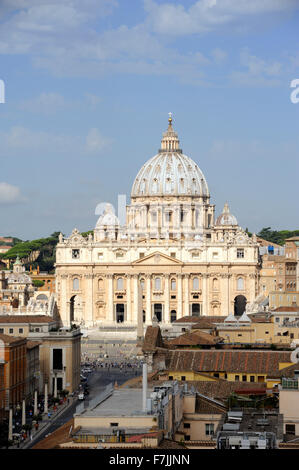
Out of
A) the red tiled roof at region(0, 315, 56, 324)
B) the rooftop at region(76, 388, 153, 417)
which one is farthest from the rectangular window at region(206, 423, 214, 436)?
the red tiled roof at region(0, 315, 56, 324)

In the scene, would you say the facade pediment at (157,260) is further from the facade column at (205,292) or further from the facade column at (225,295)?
the facade column at (225,295)

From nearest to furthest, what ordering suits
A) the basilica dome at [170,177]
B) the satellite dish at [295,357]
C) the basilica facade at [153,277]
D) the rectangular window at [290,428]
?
the rectangular window at [290,428] → the satellite dish at [295,357] → the basilica facade at [153,277] → the basilica dome at [170,177]

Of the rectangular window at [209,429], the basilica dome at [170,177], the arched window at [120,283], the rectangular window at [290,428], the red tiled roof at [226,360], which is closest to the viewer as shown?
the rectangular window at [290,428]

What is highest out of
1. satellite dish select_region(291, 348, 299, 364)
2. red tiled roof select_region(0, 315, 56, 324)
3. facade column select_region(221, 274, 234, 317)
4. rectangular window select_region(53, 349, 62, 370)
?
facade column select_region(221, 274, 234, 317)

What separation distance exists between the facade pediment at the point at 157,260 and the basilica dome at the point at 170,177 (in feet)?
61.4

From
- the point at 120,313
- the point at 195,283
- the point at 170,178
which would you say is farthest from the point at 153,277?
the point at 170,178

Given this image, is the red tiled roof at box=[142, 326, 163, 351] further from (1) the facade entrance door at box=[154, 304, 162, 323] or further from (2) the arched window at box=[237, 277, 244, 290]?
(1) the facade entrance door at box=[154, 304, 162, 323]

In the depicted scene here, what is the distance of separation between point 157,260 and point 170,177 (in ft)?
70.6

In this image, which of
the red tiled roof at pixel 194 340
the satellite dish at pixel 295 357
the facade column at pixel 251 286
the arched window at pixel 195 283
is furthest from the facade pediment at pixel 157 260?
the satellite dish at pixel 295 357

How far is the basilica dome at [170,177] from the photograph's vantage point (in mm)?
164875

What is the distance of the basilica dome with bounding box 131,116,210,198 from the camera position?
541 ft

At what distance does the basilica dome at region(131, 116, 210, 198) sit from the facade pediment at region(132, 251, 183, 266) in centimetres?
1872
